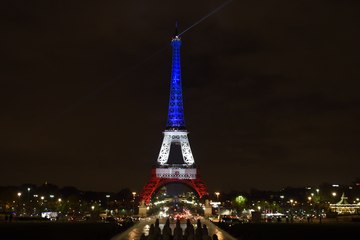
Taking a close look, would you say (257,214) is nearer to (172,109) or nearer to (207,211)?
(207,211)

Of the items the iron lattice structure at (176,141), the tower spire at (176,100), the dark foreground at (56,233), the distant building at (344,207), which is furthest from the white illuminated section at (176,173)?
the dark foreground at (56,233)

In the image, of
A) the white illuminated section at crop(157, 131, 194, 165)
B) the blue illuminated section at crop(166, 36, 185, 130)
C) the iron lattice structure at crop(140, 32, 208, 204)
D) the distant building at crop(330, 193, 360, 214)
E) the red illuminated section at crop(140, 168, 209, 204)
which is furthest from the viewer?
the blue illuminated section at crop(166, 36, 185, 130)

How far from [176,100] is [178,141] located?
12.5 metres

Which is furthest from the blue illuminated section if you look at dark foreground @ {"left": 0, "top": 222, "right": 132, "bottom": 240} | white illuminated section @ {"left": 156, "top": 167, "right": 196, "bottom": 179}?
dark foreground @ {"left": 0, "top": 222, "right": 132, "bottom": 240}

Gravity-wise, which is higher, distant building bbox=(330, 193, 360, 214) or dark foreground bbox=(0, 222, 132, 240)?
distant building bbox=(330, 193, 360, 214)

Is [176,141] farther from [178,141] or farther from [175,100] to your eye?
[175,100]

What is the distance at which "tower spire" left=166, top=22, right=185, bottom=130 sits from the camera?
15754 cm

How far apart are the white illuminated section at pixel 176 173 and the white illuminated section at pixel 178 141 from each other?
4675mm

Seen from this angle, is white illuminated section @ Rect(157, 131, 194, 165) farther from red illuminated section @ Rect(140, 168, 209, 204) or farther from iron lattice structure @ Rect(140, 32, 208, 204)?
red illuminated section @ Rect(140, 168, 209, 204)

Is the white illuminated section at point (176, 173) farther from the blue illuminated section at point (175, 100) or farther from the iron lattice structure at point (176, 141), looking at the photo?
the blue illuminated section at point (175, 100)

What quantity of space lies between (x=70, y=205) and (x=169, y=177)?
3348cm

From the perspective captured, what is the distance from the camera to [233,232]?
4806 centimetres

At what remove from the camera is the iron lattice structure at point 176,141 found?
14925cm

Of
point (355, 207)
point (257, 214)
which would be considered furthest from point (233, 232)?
point (355, 207)
